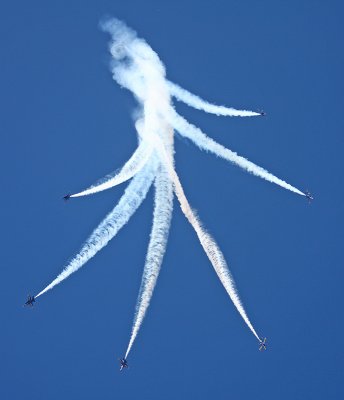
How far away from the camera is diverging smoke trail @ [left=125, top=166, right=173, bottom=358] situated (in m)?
30.9

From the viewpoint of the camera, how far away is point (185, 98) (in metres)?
32.1

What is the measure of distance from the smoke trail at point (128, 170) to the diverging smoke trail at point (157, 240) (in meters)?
1.05

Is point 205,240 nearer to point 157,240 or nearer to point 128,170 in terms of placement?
point 157,240

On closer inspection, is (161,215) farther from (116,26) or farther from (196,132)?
(116,26)

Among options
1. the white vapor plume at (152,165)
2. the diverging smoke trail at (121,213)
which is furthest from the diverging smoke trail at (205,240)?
the diverging smoke trail at (121,213)

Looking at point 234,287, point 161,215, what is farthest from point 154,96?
point 234,287

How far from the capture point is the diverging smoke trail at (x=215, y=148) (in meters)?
31.7

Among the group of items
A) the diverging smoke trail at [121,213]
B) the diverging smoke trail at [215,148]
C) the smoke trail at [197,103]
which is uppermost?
the smoke trail at [197,103]

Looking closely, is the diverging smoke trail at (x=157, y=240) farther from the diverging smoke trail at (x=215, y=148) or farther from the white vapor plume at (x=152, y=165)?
the diverging smoke trail at (x=215, y=148)

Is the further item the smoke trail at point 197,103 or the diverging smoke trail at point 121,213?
the smoke trail at point 197,103

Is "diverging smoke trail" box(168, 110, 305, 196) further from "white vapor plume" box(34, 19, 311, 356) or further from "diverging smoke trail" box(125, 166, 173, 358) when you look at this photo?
"diverging smoke trail" box(125, 166, 173, 358)

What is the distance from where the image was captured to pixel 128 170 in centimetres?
3066

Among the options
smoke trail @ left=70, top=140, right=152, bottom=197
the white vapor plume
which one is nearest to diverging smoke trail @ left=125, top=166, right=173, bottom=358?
the white vapor plume

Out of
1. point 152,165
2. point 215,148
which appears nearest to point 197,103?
point 215,148
